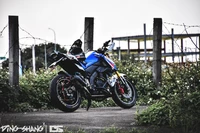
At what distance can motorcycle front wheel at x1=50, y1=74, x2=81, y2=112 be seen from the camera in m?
8.41

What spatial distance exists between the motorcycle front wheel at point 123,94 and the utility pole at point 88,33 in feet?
9.63

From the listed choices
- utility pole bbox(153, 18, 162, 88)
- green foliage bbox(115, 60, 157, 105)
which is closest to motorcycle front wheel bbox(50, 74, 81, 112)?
green foliage bbox(115, 60, 157, 105)

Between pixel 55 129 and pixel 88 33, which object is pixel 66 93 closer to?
pixel 55 129

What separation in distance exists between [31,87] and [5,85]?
87 cm

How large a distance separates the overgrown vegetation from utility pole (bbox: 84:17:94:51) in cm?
136

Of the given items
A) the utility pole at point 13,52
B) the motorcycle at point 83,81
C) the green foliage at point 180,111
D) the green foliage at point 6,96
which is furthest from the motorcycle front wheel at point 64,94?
the utility pole at point 13,52

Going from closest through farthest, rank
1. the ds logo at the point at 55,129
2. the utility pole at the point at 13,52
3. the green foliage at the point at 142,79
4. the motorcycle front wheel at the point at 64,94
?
1. the ds logo at the point at 55,129
2. the motorcycle front wheel at the point at 64,94
3. the utility pole at the point at 13,52
4. the green foliage at the point at 142,79

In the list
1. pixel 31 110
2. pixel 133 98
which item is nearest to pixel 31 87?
pixel 31 110

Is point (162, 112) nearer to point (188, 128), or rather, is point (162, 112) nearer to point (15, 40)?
point (188, 128)

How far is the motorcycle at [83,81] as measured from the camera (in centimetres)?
861

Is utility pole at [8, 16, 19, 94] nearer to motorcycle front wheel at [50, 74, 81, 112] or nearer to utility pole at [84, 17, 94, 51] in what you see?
utility pole at [84, 17, 94, 51]

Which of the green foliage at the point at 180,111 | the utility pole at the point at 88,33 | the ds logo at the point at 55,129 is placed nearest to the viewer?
the ds logo at the point at 55,129

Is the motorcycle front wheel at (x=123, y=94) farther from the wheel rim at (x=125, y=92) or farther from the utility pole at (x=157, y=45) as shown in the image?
the utility pole at (x=157, y=45)

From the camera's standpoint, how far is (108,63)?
33.2 feet
